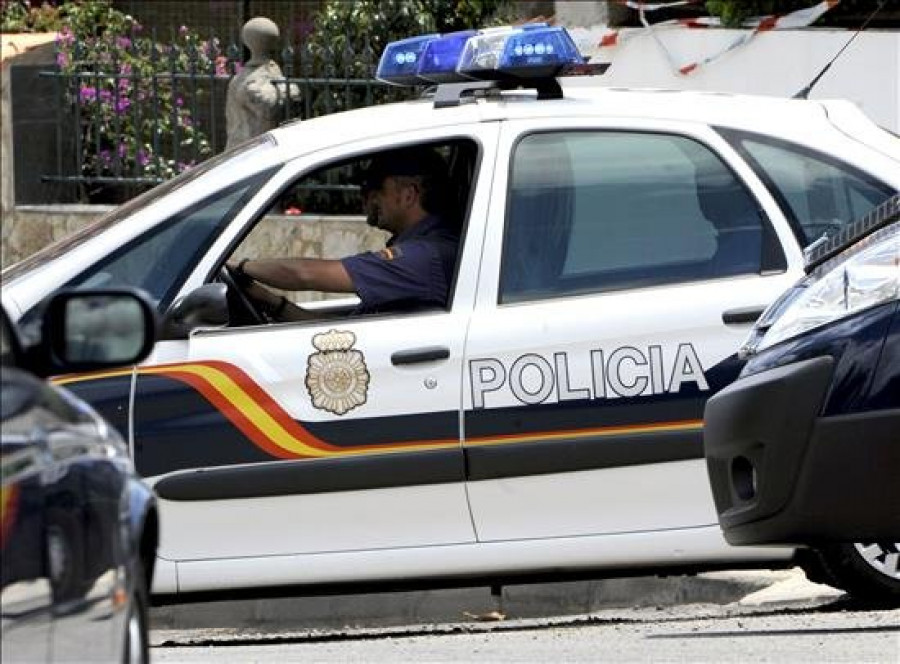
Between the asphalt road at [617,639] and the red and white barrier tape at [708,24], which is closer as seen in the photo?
the asphalt road at [617,639]

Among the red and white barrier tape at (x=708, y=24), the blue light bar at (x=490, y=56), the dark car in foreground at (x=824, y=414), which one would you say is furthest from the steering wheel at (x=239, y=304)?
the red and white barrier tape at (x=708, y=24)

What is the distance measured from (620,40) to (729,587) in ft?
19.0

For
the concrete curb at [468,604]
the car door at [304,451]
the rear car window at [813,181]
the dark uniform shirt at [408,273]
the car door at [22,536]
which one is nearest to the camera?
the car door at [22,536]

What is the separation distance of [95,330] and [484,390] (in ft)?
10.2

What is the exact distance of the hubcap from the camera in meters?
7.69

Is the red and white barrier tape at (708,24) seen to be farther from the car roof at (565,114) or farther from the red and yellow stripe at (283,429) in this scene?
the red and yellow stripe at (283,429)

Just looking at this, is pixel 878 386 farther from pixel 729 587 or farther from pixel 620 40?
pixel 620 40

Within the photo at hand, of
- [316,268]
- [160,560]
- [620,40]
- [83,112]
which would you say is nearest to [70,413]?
[160,560]

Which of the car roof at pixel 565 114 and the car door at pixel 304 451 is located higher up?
the car roof at pixel 565 114

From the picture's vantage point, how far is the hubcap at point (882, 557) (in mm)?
7688

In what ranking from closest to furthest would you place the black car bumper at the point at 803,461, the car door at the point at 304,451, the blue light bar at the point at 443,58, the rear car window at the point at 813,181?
the black car bumper at the point at 803,461 < the car door at the point at 304,451 < the rear car window at the point at 813,181 < the blue light bar at the point at 443,58

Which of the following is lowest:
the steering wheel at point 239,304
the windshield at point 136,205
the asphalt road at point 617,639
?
the asphalt road at point 617,639

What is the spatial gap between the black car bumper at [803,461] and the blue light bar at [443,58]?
194 cm

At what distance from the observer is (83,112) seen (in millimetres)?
15391
